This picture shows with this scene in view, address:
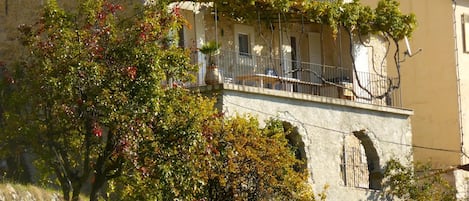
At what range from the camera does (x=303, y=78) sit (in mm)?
46562

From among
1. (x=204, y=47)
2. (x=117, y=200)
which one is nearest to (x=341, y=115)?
(x=204, y=47)

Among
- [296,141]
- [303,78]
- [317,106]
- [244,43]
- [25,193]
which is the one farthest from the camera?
[303,78]

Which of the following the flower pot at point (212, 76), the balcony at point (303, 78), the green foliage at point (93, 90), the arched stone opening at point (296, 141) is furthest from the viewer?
the balcony at point (303, 78)

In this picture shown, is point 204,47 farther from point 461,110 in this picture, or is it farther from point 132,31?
point 461,110

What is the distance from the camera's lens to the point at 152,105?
31703 millimetres

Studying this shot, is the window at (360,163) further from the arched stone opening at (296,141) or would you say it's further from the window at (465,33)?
the window at (465,33)

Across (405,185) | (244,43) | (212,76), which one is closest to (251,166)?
(212,76)

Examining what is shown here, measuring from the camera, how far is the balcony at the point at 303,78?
43.0 metres

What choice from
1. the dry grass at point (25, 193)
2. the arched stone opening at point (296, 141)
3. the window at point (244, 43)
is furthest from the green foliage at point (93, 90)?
the window at point (244, 43)

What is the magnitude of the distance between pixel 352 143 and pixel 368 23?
384cm

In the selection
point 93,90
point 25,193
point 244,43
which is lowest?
point 25,193

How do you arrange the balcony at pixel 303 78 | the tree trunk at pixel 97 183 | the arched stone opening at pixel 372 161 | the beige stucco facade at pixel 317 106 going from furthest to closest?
the arched stone opening at pixel 372 161, the balcony at pixel 303 78, the beige stucco facade at pixel 317 106, the tree trunk at pixel 97 183

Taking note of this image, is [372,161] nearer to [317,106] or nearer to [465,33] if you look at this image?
[317,106]

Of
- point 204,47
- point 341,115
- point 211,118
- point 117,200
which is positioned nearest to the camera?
point 211,118
